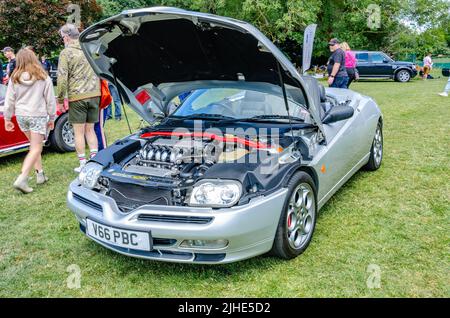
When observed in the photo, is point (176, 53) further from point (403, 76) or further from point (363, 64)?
point (403, 76)

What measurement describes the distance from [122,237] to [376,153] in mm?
3601

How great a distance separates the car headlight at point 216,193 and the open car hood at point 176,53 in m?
1.02

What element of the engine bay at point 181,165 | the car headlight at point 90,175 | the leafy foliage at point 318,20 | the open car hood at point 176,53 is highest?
the leafy foliage at point 318,20

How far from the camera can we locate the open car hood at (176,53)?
310 centimetres

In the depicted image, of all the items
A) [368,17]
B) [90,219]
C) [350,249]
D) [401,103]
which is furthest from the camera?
[368,17]

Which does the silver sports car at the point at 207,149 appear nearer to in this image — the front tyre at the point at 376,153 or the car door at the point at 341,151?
the car door at the point at 341,151

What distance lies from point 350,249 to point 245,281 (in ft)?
3.10

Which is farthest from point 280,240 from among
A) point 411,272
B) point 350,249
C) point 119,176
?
point 119,176

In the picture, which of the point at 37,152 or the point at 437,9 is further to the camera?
the point at 437,9

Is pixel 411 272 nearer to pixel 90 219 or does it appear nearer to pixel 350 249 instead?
pixel 350 249

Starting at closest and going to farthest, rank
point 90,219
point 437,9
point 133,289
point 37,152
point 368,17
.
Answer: point 133,289 < point 90,219 < point 37,152 < point 368,17 < point 437,9

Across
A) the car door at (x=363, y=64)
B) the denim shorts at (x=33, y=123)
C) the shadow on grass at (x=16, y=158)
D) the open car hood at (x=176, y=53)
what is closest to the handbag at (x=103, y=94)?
the denim shorts at (x=33, y=123)

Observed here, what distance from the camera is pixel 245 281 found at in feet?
9.50

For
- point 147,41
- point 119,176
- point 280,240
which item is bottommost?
point 280,240
